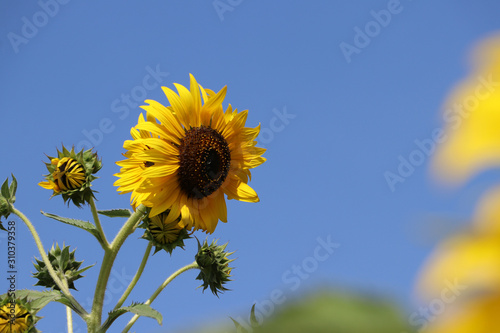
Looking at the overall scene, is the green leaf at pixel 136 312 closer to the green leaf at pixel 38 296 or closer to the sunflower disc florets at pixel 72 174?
the green leaf at pixel 38 296

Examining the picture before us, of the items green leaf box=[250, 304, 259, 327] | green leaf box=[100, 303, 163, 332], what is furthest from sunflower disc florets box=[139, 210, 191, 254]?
green leaf box=[250, 304, 259, 327]

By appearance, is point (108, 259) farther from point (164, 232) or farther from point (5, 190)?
point (5, 190)

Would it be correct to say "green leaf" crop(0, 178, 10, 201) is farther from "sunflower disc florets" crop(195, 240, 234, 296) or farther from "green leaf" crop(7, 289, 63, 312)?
"sunflower disc florets" crop(195, 240, 234, 296)

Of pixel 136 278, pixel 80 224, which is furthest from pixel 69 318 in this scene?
pixel 80 224

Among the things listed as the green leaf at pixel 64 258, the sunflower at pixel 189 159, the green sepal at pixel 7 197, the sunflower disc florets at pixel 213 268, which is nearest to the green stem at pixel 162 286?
the sunflower disc florets at pixel 213 268

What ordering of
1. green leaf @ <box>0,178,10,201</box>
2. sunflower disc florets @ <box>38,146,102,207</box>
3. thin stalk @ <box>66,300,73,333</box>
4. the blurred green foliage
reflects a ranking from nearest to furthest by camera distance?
sunflower disc florets @ <box>38,146,102,207</box> < thin stalk @ <box>66,300,73,333</box> < green leaf @ <box>0,178,10,201</box> < the blurred green foliage

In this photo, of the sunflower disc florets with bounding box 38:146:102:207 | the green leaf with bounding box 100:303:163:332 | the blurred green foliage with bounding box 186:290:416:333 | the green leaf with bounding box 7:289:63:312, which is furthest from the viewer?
the blurred green foliage with bounding box 186:290:416:333

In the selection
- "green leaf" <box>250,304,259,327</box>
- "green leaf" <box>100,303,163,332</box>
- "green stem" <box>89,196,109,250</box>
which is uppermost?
"green stem" <box>89,196,109,250</box>
